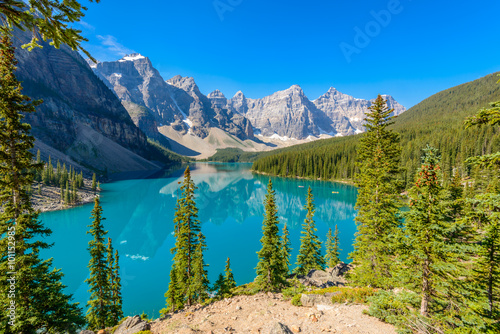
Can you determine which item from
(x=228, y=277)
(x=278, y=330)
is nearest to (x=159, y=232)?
(x=228, y=277)

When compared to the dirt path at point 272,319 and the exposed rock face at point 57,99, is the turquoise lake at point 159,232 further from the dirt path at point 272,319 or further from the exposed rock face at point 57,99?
the exposed rock face at point 57,99

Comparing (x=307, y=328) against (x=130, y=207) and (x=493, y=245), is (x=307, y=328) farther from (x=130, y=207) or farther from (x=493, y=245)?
(x=130, y=207)

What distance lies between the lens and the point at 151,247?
38.6 metres

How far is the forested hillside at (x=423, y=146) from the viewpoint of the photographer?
80.2 m

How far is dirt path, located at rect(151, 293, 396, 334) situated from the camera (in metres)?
8.88

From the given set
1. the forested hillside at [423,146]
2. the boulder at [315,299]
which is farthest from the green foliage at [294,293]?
the forested hillside at [423,146]

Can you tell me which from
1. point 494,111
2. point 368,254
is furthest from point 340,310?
point 494,111

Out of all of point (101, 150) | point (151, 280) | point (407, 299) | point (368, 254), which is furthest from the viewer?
point (101, 150)

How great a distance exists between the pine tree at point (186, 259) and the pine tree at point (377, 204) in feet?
44.8

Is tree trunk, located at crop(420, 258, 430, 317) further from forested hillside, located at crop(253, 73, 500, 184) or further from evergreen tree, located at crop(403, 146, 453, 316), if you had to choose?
forested hillside, located at crop(253, 73, 500, 184)

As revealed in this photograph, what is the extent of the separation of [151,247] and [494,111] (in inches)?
1761

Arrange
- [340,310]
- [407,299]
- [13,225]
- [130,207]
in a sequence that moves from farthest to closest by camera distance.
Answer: [130,207]
[340,310]
[13,225]
[407,299]

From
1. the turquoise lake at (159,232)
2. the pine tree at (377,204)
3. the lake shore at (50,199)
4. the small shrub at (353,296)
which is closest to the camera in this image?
the small shrub at (353,296)

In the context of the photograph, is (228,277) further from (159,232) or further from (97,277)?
(159,232)
